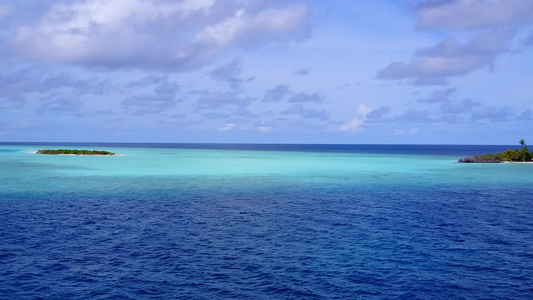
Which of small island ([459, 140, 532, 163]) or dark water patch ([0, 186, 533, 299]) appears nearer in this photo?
dark water patch ([0, 186, 533, 299])

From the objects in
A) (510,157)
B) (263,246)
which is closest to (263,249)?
(263,246)

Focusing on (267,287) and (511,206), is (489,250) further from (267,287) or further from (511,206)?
(511,206)

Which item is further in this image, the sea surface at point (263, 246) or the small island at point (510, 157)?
the small island at point (510, 157)

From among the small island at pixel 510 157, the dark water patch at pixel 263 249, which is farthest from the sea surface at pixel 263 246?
the small island at pixel 510 157

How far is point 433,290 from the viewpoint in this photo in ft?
64.7

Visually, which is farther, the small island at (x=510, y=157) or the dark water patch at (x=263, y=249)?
the small island at (x=510, y=157)

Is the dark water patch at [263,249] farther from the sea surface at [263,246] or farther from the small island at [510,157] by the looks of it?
the small island at [510,157]

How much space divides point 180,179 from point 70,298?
49.6m

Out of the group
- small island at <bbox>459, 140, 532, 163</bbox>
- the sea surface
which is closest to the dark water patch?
the sea surface

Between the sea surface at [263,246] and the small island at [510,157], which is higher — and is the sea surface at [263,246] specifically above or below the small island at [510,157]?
below

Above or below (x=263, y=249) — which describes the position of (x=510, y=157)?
above

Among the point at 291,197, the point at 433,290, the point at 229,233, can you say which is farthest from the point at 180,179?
the point at 433,290

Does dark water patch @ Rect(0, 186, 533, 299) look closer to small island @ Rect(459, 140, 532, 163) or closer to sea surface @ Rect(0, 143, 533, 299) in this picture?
sea surface @ Rect(0, 143, 533, 299)

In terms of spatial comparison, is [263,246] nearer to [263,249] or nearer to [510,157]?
[263,249]
